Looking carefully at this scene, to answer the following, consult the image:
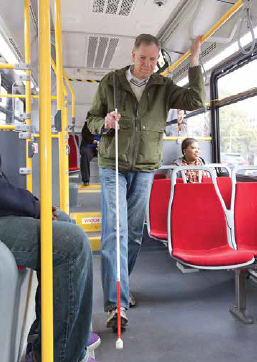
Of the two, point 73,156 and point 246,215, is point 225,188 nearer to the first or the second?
point 246,215

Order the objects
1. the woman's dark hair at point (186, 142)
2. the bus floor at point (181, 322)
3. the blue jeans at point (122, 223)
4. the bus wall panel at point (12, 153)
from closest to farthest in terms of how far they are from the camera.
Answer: the bus floor at point (181, 322), the blue jeans at point (122, 223), the bus wall panel at point (12, 153), the woman's dark hair at point (186, 142)

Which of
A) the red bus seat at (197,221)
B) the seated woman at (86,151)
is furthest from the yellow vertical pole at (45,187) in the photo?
the seated woman at (86,151)

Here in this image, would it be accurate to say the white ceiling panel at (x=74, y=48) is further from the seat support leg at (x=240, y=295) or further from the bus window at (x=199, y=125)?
the seat support leg at (x=240, y=295)

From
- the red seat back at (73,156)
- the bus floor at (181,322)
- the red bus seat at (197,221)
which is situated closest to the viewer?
the bus floor at (181,322)

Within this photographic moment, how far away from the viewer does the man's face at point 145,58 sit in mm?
2059

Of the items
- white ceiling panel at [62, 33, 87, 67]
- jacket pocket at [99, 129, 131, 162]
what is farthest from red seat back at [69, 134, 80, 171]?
jacket pocket at [99, 129, 131, 162]

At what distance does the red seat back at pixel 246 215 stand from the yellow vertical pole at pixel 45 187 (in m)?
1.81

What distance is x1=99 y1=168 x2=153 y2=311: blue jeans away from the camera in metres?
2.05

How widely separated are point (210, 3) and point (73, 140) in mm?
3221

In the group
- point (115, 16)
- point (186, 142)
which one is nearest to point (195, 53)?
point (186, 142)

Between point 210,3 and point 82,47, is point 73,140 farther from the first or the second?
point 210,3

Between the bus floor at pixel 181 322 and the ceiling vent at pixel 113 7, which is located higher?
the ceiling vent at pixel 113 7

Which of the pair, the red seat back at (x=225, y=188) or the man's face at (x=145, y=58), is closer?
the man's face at (x=145, y=58)

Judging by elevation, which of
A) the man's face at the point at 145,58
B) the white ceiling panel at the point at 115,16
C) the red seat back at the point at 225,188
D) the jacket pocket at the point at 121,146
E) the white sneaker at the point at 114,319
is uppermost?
the white ceiling panel at the point at 115,16
